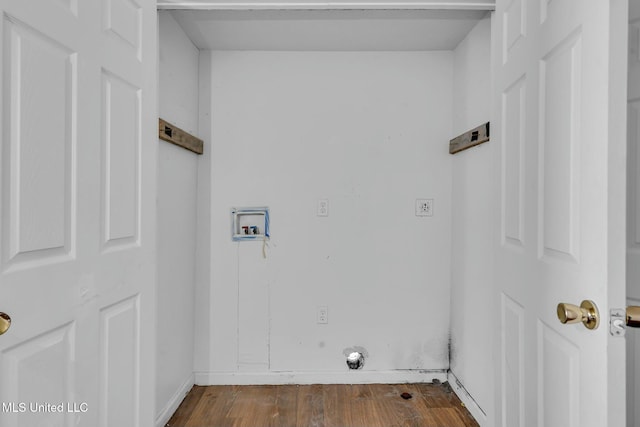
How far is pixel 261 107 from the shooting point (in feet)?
8.39

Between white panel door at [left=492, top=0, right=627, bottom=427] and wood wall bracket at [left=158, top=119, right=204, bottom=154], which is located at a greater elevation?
wood wall bracket at [left=158, top=119, right=204, bottom=154]

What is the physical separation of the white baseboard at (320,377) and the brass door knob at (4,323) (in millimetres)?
1876

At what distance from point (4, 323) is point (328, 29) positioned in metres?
2.08

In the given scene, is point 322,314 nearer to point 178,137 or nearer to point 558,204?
point 178,137

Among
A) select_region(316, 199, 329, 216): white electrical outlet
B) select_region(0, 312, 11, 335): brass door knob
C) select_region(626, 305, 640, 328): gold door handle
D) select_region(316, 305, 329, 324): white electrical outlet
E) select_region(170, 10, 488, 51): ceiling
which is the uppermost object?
select_region(170, 10, 488, 51): ceiling

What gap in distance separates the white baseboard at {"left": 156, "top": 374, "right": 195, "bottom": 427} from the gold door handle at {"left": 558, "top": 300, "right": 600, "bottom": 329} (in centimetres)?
196

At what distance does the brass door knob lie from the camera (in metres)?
0.83

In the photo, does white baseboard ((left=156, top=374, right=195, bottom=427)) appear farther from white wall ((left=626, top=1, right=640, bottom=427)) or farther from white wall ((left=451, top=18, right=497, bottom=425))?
white wall ((left=626, top=1, right=640, bottom=427))

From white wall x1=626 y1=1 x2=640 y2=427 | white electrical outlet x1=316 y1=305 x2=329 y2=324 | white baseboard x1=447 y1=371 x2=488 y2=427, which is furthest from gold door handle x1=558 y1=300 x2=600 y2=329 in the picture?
white electrical outlet x1=316 y1=305 x2=329 y2=324

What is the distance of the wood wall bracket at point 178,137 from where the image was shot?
1910mm

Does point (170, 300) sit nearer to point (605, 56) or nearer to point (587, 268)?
point (587, 268)

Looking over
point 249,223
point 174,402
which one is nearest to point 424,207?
point 249,223

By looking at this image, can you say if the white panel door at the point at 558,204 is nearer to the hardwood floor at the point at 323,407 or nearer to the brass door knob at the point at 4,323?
the hardwood floor at the point at 323,407

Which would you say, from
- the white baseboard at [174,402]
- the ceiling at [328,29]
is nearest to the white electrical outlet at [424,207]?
the ceiling at [328,29]
